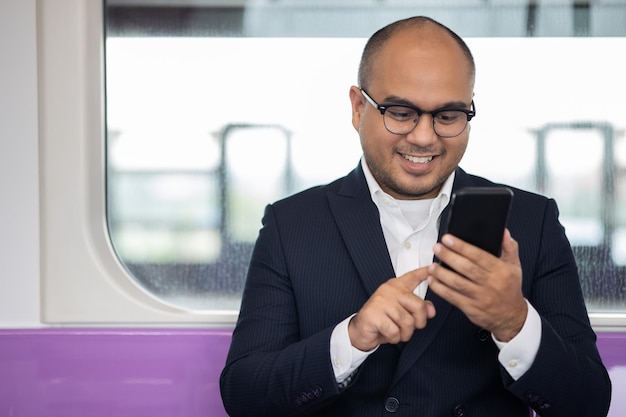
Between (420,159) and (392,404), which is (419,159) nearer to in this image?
(420,159)

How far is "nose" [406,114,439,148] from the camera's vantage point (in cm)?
166

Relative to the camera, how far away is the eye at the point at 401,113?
1688mm

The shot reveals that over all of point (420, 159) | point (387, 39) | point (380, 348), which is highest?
point (387, 39)

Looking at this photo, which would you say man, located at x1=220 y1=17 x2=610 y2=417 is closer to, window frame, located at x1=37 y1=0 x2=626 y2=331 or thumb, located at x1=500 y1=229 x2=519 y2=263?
thumb, located at x1=500 y1=229 x2=519 y2=263

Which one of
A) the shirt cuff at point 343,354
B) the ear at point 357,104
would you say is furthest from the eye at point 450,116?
the shirt cuff at point 343,354

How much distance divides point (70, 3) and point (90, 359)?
90 cm

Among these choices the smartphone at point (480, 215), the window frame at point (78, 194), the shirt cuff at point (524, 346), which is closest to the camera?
the smartphone at point (480, 215)

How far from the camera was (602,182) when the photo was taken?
214cm

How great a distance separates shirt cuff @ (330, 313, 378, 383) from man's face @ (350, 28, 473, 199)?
0.36 meters

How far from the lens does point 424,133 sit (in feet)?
5.45

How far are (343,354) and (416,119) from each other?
50cm

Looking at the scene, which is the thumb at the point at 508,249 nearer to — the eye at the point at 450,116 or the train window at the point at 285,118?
the eye at the point at 450,116

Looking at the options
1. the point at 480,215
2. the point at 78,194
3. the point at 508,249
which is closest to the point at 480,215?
the point at 480,215

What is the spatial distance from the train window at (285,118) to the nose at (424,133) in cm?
51
